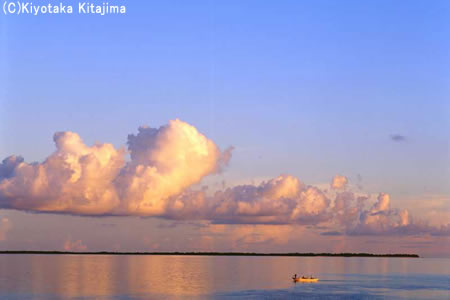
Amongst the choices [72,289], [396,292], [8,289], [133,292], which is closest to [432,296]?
[396,292]

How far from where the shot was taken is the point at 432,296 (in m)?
134

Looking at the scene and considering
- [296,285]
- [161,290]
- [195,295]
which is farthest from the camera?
[296,285]

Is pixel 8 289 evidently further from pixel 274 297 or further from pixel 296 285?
pixel 296 285

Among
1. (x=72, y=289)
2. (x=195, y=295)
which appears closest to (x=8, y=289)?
(x=72, y=289)

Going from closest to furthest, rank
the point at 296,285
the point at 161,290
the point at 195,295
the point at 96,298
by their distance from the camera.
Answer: the point at 96,298 < the point at 195,295 < the point at 161,290 < the point at 296,285

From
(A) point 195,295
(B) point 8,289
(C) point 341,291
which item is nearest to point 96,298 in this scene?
(A) point 195,295

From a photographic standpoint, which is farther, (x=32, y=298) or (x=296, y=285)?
(x=296, y=285)

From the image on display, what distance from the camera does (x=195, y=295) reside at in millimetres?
124125

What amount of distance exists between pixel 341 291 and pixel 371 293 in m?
7.01

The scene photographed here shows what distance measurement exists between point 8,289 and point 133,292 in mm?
30264

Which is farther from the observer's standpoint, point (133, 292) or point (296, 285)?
point (296, 285)

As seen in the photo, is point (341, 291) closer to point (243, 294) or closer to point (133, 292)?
point (243, 294)

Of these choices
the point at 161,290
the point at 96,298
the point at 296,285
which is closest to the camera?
the point at 96,298

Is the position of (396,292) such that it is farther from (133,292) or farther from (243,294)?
(133,292)
